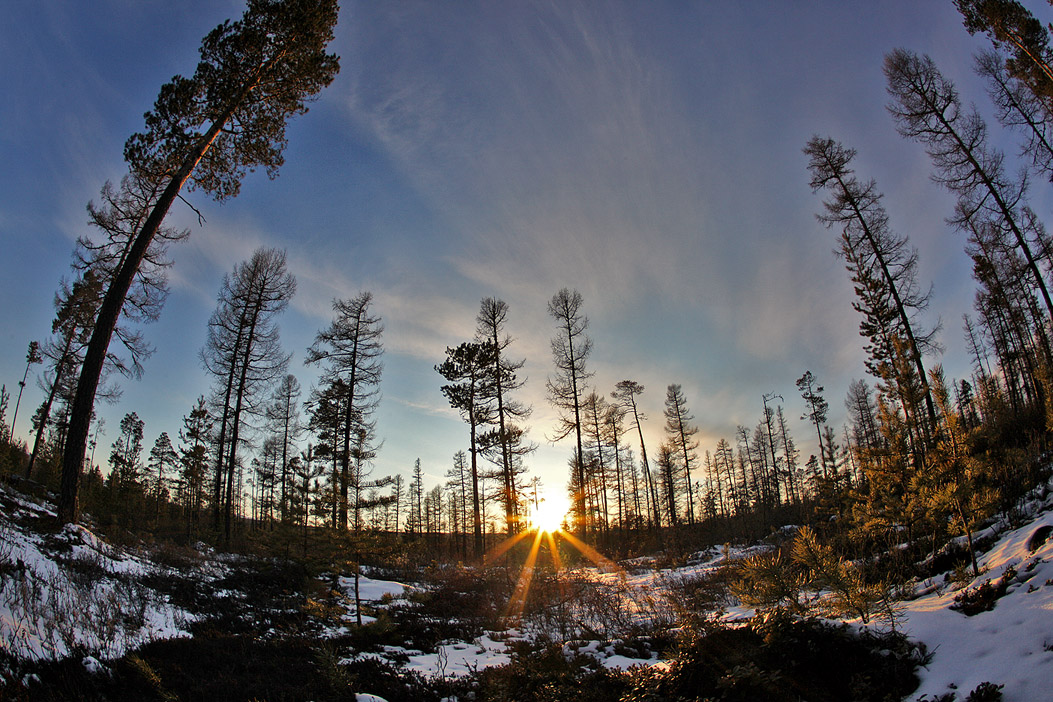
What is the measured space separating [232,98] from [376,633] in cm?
1290

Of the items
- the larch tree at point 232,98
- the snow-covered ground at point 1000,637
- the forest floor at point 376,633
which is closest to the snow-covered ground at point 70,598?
the forest floor at point 376,633

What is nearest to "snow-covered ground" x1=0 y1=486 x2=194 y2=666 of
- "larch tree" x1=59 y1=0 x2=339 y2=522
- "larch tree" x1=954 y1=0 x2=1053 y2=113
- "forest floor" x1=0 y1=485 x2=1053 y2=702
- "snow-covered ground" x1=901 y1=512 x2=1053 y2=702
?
"forest floor" x1=0 y1=485 x2=1053 y2=702

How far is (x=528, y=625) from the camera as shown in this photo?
10.2 m

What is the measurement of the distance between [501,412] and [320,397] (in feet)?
30.3

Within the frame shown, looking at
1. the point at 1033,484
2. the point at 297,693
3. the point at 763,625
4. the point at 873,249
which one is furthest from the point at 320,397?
the point at 873,249

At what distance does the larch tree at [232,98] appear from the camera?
9867mm

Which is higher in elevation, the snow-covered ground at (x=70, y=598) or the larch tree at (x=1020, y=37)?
the larch tree at (x=1020, y=37)

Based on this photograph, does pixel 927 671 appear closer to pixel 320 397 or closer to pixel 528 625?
pixel 528 625

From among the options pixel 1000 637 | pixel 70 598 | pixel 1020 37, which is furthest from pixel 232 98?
pixel 1020 37

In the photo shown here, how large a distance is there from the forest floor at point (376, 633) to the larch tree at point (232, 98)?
5.45 metres

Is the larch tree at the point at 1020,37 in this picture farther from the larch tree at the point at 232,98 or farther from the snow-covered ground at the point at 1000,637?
the larch tree at the point at 232,98

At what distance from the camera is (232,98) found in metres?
10.4

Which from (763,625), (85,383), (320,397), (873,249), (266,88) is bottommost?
(763,625)

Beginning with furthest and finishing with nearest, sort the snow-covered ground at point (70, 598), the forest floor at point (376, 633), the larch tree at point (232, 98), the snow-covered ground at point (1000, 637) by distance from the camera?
the larch tree at point (232, 98), the snow-covered ground at point (70, 598), the forest floor at point (376, 633), the snow-covered ground at point (1000, 637)
